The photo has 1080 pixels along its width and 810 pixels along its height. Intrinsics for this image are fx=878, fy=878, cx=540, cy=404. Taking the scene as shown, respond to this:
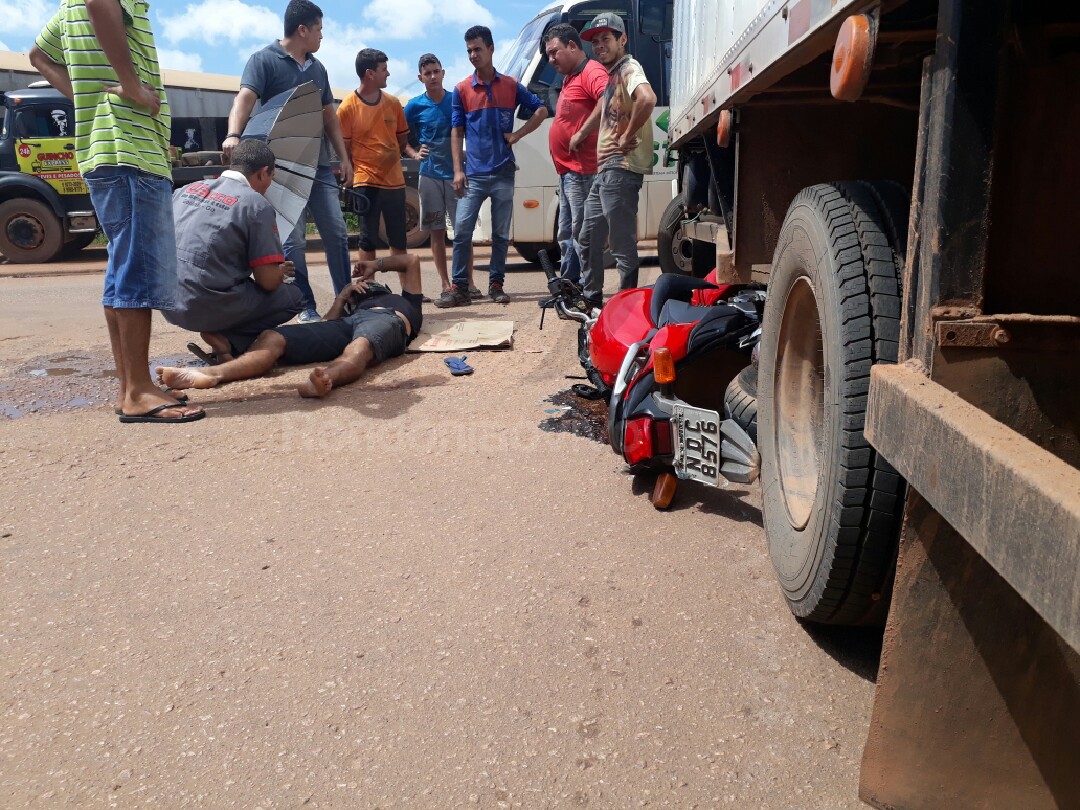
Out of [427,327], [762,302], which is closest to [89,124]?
[427,327]

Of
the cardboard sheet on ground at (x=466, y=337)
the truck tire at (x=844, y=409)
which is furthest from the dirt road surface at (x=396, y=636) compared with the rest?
the cardboard sheet on ground at (x=466, y=337)

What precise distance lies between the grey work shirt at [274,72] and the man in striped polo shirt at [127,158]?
5.64ft

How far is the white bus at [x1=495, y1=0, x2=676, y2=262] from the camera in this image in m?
8.51

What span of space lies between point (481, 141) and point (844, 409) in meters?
5.77

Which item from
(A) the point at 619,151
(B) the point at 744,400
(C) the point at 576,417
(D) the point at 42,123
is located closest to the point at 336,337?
(C) the point at 576,417

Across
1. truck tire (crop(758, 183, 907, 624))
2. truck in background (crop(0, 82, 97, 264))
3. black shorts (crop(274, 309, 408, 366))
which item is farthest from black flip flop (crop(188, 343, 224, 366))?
truck in background (crop(0, 82, 97, 264))

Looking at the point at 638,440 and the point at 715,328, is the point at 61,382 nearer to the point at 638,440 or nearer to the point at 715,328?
the point at 638,440

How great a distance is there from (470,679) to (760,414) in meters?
1.12

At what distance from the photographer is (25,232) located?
484 inches

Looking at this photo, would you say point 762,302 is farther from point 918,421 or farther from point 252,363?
point 252,363

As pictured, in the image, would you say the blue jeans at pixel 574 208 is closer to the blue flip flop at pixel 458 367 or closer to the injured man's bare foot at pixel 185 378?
the blue flip flop at pixel 458 367

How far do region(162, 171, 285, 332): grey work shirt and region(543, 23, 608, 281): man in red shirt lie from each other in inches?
84.0

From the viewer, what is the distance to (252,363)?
4598mm

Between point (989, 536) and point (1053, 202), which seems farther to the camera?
point (1053, 202)
